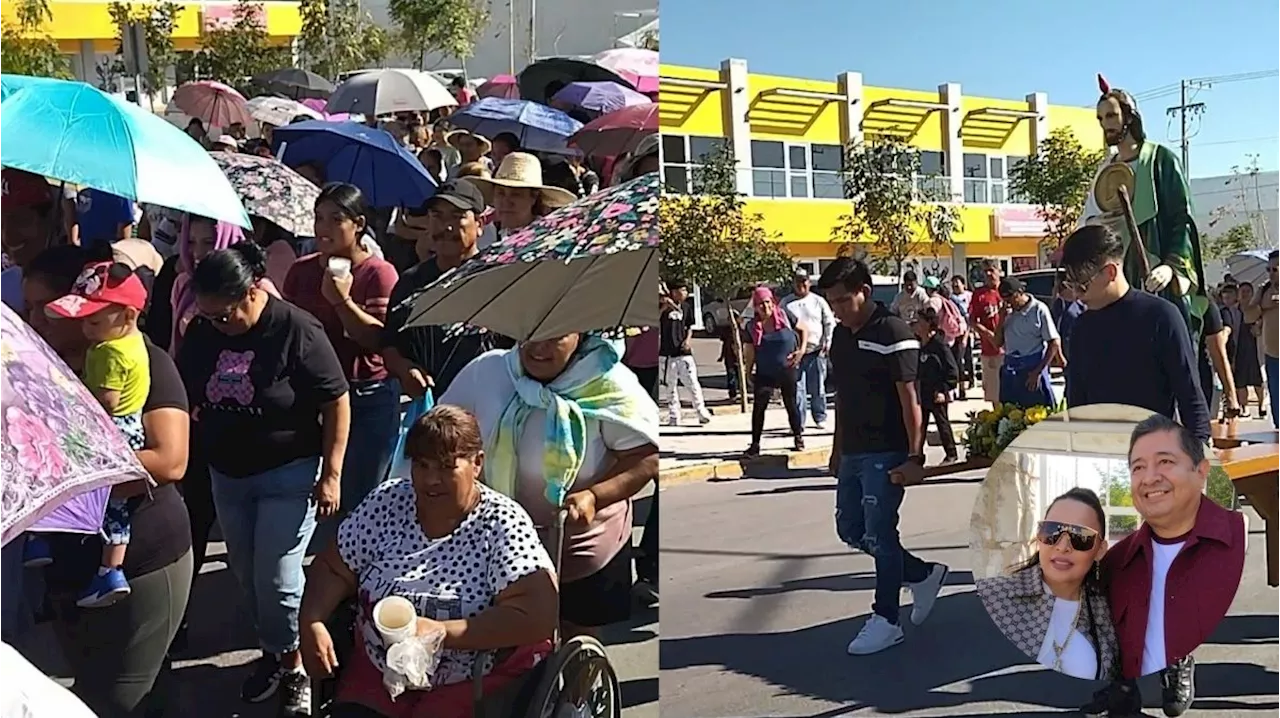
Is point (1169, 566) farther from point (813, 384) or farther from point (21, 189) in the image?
point (21, 189)

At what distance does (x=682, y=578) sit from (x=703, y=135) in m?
0.62

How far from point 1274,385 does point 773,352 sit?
0.79m

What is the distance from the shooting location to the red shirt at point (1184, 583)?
189 centimetres

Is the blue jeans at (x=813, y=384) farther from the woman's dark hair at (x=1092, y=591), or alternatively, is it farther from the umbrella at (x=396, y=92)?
the umbrella at (x=396, y=92)

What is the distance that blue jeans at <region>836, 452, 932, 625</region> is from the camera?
6.04 ft

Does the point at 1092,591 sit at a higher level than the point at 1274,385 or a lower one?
lower

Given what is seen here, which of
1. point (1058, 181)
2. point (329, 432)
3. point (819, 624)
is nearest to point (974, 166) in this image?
point (1058, 181)

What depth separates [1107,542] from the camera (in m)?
1.92

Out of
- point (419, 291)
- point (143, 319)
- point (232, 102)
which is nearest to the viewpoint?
point (419, 291)

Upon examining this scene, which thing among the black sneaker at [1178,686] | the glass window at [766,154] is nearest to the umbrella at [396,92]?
the glass window at [766,154]

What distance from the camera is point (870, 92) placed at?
5.98 feet

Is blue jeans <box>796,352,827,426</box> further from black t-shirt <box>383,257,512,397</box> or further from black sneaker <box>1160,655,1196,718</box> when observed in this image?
black sneaker <box>1160,655,1196,718</box>

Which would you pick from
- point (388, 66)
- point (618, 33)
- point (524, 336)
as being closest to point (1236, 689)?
point (524, 336)

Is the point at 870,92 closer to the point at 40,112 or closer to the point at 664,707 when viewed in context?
the point at 664,707
